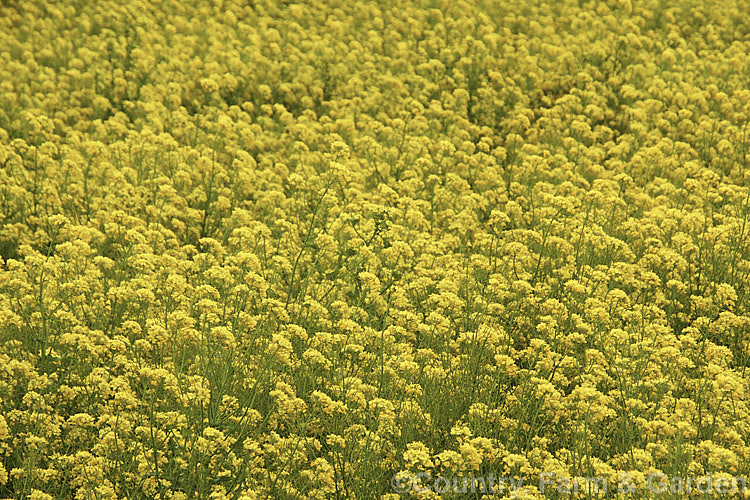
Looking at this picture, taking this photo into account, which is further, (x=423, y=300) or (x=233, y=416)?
(x=423, y=300)

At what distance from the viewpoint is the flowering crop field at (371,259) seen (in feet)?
16.8

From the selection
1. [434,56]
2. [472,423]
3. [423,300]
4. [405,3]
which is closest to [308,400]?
[472,423]

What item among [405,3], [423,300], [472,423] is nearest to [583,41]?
[405,3]

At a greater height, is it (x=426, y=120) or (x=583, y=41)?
(x=583, y=41)

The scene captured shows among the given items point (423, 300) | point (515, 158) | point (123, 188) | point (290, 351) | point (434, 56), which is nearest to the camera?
point (290, 351)

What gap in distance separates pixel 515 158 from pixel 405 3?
5523mm

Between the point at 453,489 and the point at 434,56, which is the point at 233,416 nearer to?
the point at 453,489

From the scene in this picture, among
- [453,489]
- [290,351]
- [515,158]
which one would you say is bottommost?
[453,489]

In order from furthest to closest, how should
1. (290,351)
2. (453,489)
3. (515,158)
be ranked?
(515,158), (290,351), (453,489)

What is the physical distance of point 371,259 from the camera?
7176 millimetres

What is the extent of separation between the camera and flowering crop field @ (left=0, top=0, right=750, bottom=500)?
512cm

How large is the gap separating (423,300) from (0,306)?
334 centimetres

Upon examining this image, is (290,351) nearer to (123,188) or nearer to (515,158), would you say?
(123,188)

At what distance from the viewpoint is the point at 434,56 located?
12.2m
